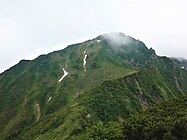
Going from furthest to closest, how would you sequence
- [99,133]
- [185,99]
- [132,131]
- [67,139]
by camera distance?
1. [67,139]
2. [185,99]
3. [99,133]
4. [132,131]

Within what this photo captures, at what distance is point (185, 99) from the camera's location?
5778 inches

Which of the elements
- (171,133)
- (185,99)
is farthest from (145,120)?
(185,99)

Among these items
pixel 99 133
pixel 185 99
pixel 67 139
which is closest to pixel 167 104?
pixel 185 99

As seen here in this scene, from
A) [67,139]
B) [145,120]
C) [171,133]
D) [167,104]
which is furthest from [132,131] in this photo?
[67,139]

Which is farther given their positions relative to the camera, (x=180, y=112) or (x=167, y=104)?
(x=167, y=104)

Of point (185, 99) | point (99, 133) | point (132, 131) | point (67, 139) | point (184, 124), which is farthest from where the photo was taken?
point (67, 139)

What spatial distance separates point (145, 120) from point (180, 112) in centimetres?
1076

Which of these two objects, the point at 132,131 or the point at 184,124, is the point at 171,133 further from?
the point at 132,131

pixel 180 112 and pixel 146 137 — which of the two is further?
pixel 180 112

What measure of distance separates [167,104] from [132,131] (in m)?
25.4

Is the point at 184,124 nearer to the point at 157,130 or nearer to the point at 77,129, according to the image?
the point at 157,130

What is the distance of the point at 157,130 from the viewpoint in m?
116

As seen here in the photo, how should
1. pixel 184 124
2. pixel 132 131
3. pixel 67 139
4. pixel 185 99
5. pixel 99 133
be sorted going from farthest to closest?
pixel 67 139 → pixel 185 99 → pixel 99 133 → pixel 132 131 → pixel 184 124

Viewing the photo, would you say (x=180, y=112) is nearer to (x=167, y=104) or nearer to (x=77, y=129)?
(x=167, y=104)
